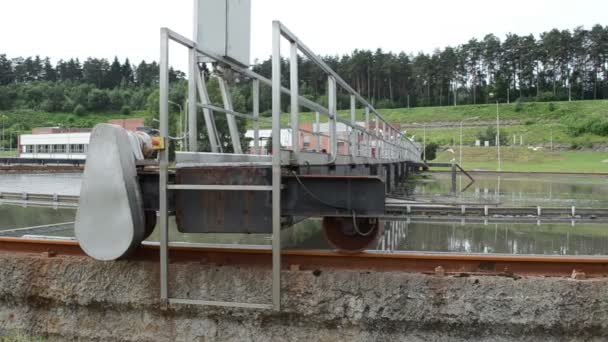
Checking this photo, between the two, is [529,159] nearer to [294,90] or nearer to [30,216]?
[30,216]

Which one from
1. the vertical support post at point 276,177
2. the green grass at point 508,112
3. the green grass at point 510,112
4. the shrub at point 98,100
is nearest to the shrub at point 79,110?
the shrub at point 98,100

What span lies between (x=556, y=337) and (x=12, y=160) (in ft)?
213

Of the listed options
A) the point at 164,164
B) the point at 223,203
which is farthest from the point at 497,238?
the point at 164,164

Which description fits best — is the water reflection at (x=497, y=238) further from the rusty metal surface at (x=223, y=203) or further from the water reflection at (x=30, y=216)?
the water reflection at (x=30, y=216)

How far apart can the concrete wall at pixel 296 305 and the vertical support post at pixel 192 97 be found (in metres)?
1.25

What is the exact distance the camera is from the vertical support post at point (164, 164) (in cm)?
458

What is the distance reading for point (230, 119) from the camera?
6.16 metres

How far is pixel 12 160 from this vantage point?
58.8m

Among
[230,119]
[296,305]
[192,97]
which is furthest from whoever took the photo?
[230,119]

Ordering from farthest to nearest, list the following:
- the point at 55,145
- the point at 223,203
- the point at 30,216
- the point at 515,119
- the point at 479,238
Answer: the point at 515,119 → the point at 55,145 → the point at 30,216 → the point at 479,238 → the point at 223,203

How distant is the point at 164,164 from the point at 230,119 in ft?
5.56

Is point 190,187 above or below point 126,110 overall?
below

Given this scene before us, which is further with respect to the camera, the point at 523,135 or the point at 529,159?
the point at 523,135

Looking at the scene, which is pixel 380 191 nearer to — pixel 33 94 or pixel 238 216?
pixel 238 216
